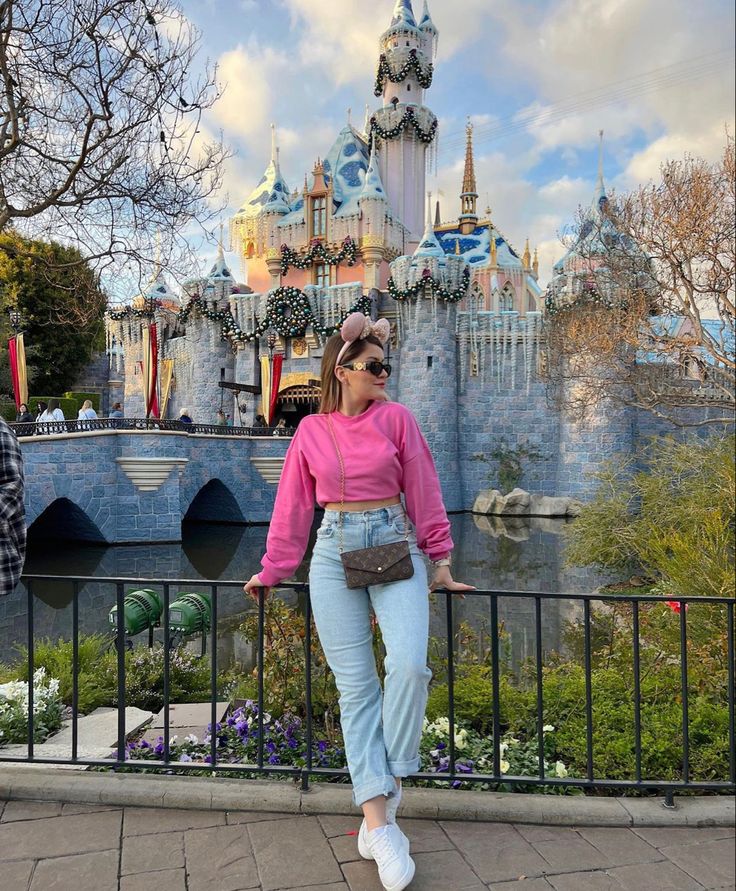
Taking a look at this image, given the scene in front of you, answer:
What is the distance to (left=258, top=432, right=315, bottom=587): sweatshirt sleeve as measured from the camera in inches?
82.5

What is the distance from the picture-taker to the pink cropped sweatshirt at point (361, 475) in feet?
6.56

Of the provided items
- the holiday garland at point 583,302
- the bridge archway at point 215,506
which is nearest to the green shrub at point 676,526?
the holiday garland at point 583,302

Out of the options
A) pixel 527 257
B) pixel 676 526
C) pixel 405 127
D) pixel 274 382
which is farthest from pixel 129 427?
pixel 527 257

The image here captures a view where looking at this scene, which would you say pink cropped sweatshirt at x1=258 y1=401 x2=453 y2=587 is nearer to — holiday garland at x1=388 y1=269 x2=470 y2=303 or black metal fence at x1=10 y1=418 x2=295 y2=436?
black metal fence at x1=10 y1=418 x2=295 y2=436

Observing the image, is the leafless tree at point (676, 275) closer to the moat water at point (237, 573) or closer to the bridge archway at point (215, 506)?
the moat water at point (237, 573)

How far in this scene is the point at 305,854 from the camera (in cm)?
201

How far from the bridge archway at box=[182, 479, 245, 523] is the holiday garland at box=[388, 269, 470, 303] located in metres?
8.12

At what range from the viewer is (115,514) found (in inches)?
600

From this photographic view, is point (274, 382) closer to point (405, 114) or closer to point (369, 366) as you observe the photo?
point (405, 114)

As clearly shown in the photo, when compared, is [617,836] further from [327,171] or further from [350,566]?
[327,171]

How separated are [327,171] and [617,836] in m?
27.6

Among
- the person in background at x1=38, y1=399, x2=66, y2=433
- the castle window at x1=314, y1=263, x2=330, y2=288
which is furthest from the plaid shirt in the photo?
the castle window at x1=314, y1=263, x2=330, y2=288

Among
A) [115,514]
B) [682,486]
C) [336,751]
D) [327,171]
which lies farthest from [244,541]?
[327,171]

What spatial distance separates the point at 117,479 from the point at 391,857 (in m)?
14.5
